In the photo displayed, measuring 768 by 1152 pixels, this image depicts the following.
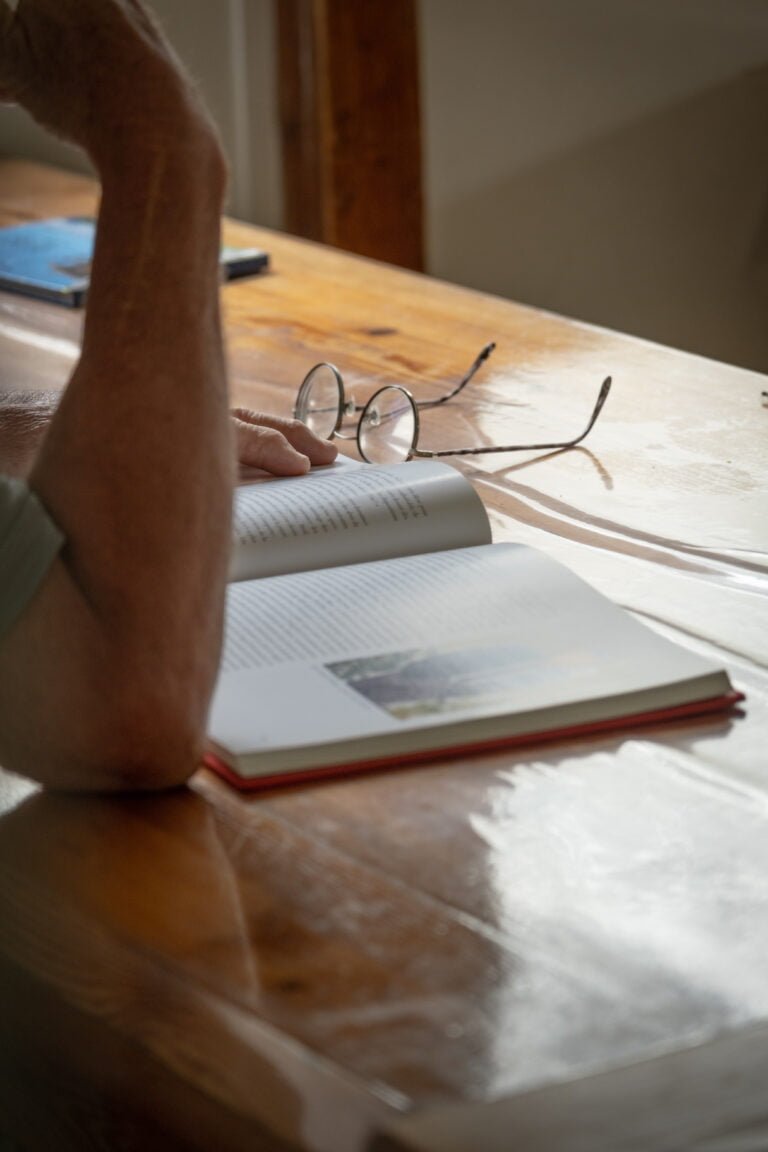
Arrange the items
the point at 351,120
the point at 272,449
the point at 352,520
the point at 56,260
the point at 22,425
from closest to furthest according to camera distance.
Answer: the point at 352,520 → the point at 272,449 → the point at 22,425 → the point at 56,260 → the point at 351,120

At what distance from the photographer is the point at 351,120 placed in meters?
3.41

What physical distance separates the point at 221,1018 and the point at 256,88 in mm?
3026

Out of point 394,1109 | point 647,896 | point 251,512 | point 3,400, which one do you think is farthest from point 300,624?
point 3,400

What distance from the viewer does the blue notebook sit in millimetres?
2141

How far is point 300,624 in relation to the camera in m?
1.04

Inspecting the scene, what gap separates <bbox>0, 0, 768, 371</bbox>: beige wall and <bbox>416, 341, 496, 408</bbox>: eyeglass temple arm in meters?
1.79

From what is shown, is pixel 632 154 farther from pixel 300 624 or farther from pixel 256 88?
pixel 300 624

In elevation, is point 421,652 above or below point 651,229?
above

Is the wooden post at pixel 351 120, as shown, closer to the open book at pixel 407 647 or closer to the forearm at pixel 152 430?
the open book at pixel 407 647

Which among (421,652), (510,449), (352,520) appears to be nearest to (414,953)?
(421,652)

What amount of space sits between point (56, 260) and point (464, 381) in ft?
2.53

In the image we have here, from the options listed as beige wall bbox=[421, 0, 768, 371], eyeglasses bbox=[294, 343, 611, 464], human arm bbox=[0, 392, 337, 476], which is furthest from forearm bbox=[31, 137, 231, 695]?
beige wall bbox=[421, 0, 768, 371]

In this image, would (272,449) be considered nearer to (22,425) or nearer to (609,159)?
(22,425)

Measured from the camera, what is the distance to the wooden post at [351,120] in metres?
3.35
